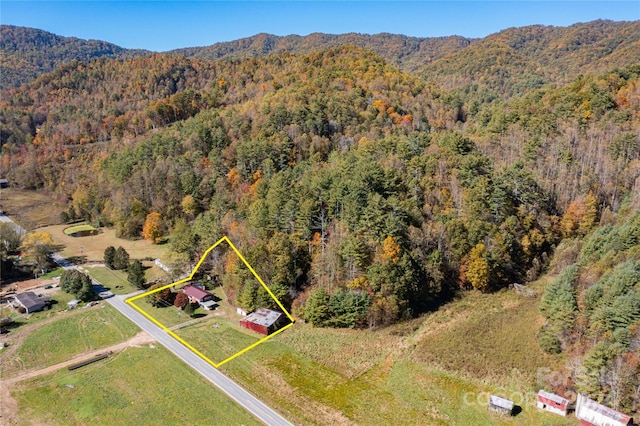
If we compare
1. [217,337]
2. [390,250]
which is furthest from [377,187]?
[217,337]

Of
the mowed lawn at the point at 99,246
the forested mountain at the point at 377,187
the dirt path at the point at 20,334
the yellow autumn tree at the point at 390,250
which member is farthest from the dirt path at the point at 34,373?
the yellow autumn tree at the point at 390,250

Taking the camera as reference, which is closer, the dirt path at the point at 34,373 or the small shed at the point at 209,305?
the dirt path at the point at 34,373

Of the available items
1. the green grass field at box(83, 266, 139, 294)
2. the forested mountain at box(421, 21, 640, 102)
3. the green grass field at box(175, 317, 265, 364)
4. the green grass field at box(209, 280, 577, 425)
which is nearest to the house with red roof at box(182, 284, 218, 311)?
the green grass field at box(175, 317, 265, 364)

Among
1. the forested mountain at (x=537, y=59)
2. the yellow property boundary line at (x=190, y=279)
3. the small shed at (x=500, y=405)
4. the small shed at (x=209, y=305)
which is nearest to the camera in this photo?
the small shed at (x=500, y=405)

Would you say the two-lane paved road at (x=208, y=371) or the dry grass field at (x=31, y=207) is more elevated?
the dry grass field at (x=31, y=207)

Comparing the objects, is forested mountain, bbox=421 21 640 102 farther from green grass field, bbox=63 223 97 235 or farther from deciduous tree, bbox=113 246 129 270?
green grass field, bbox=63 223 97 235

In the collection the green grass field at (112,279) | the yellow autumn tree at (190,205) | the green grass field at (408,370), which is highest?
the yellow autumn tree at (190,205)

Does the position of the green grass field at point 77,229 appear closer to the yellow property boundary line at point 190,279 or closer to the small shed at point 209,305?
the yellow property boundary line at point 190,279
